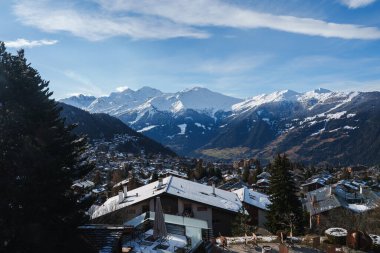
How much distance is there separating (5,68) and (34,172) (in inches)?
203

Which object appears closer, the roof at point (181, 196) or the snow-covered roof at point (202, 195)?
the roof at point (181, 196)

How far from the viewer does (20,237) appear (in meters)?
17.0

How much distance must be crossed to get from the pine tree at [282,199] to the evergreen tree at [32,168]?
24.4 meters

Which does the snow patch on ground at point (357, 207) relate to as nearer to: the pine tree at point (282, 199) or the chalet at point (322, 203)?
the chalet at point (322, 203)

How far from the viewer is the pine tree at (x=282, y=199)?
1619 inches

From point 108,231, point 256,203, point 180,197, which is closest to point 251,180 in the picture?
point 256,203

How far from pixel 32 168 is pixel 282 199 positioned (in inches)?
1134

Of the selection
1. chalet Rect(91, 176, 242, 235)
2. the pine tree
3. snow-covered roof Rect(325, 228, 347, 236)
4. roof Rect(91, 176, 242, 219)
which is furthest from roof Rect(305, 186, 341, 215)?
snow-covered roof Rect(325, 228, 347, 236)

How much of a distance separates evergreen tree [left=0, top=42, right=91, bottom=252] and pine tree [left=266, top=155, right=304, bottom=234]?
79.9 feet

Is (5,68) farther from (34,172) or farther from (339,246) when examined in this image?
(339,246)

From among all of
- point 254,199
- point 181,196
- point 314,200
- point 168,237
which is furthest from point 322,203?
point 168,237

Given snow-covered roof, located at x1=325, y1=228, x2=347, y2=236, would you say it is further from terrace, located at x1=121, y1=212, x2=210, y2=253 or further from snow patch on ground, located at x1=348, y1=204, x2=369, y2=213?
snow patch on ground, located at x1=348, y1=204, x2=369, y2=213

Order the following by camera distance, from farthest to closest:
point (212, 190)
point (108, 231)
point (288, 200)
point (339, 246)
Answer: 1. point (212, 190)
2. point (288, 200)
3. point (339, 246)
4. point (108, 231)

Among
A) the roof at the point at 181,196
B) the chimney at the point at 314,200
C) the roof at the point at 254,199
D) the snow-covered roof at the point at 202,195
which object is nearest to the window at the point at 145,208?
the roof at the point at 181,196
